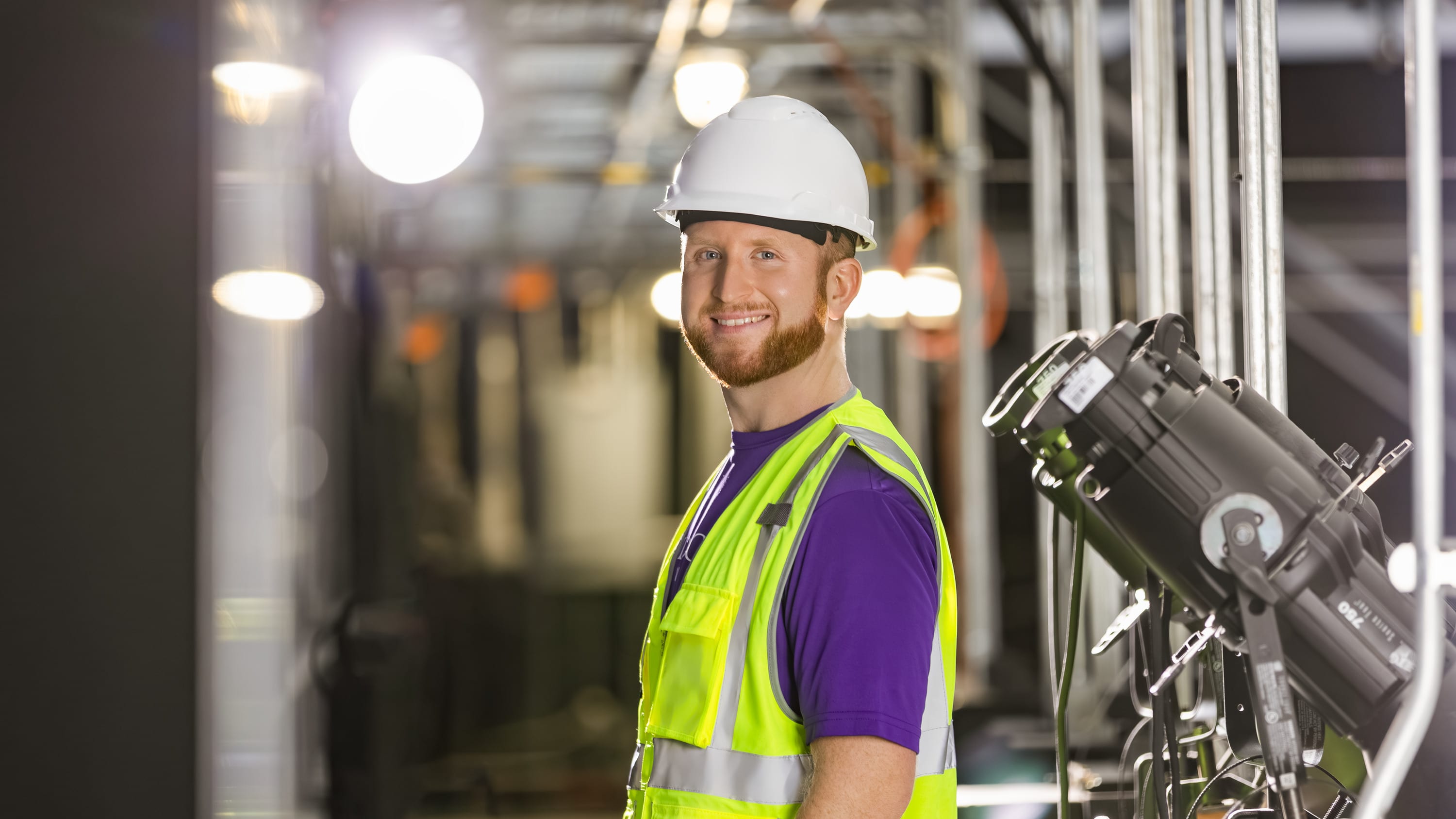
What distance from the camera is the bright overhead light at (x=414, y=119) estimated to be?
4453 millimetres

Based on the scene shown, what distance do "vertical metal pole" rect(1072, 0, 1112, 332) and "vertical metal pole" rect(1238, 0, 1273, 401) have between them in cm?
231

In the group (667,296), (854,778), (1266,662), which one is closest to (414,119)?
(854,778)

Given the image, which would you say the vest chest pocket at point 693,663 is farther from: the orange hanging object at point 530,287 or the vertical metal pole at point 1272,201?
the orange hanging object at point 530,287

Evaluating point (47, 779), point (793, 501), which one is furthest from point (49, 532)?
point (793, 501)

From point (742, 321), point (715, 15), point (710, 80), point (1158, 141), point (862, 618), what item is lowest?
point (862, 618)

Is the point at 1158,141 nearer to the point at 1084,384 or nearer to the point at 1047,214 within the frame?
the point at 1084,384

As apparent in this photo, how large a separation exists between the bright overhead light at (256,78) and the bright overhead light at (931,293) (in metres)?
5.03

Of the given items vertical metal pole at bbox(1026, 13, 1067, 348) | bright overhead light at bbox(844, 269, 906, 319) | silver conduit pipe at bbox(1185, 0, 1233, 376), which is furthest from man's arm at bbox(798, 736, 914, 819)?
bright overhead light at bbox(844, 269, 906, 319)

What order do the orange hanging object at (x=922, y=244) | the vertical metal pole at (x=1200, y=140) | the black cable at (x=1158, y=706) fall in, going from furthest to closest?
1. the orange hanging object at (x=922, y=244)
2. the vertical metal pole at (x=1200, y=140)
3. the black cable at (x=1158, y=706)

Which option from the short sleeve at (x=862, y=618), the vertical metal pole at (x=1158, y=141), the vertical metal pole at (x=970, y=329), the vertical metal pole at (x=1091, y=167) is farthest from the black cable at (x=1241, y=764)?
the vertical metal pole at (x=970, y=329)

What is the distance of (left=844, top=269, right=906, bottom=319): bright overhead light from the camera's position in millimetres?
7285

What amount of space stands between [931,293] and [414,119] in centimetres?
370

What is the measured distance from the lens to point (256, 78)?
Answer: 213cm

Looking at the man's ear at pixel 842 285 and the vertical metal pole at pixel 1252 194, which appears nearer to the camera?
the man's ear at pixel 842 285
